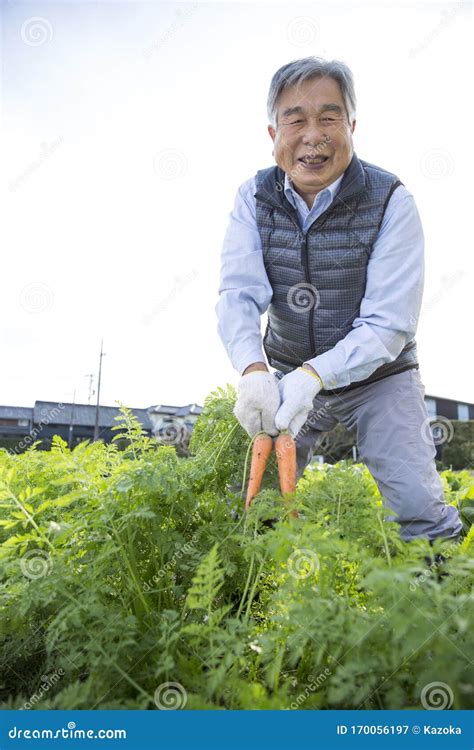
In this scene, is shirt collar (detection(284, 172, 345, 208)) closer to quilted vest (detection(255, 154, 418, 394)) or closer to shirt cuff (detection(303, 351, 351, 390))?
quilted vest (detection(255, 154, 418, 394))

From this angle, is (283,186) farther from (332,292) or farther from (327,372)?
(327,372)

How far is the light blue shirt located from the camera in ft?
8.00

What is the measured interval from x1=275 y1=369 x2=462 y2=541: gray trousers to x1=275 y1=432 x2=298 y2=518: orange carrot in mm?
531

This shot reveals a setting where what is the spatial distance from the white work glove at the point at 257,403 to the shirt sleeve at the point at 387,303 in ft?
0.68

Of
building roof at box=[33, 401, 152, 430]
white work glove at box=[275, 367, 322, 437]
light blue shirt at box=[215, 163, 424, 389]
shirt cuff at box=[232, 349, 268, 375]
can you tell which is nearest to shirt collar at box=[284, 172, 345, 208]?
light blue shirt at box=[215, 163, 424, 389]

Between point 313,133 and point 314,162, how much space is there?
13 cm

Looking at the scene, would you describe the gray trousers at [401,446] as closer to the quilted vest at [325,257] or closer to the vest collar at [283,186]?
the quilted vest at [325,257]

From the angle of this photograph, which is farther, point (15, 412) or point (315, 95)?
point (15, 412)

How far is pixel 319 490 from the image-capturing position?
198 cm

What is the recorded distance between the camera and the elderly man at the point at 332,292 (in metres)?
2.45

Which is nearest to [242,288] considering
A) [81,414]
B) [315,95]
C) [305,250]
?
[305,250]

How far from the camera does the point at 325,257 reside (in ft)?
8.85

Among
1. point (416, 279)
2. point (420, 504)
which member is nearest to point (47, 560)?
point (420, 504)

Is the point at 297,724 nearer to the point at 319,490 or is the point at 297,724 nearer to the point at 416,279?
the point at 319,490
